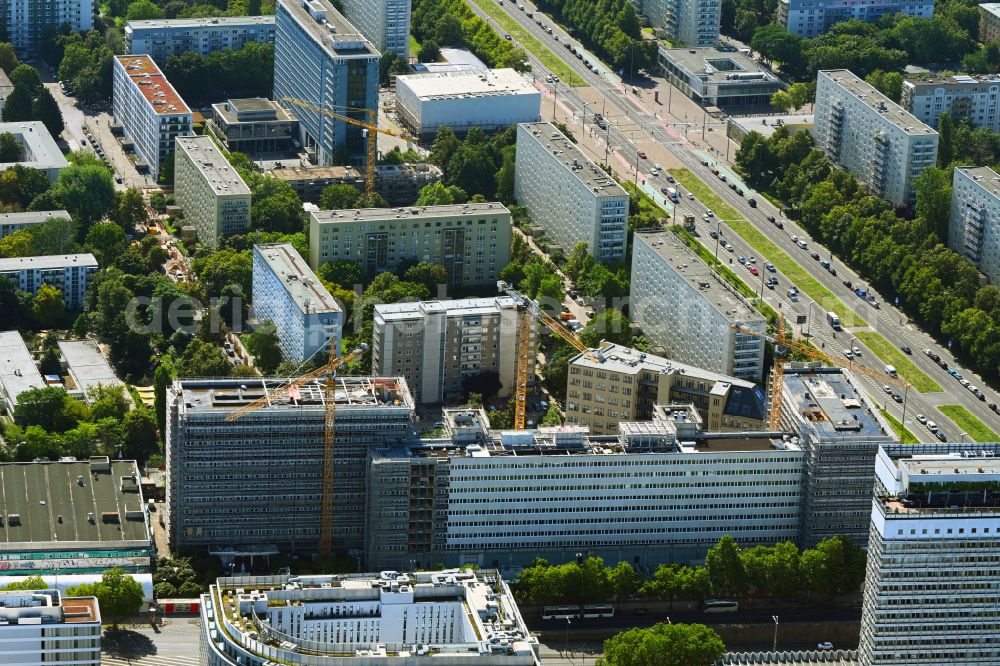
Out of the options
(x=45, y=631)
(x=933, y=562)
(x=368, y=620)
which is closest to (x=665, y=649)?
(x=933, y=562)

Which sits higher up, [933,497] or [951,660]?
[933,497]

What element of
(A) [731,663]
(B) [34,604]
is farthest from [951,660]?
(B) [34,604]

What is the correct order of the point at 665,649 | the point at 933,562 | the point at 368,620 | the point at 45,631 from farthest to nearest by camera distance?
the point at 665,649
the point at 933,562
the point at 368,620
the point at 45,631

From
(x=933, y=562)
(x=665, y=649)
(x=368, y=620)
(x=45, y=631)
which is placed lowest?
(x=665, y=649)

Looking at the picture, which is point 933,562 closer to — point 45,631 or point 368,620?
point 368,620

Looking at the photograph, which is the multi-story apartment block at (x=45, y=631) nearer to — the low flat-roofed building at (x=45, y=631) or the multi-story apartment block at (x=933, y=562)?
the low flat-roofed building at (x=45, y=631)

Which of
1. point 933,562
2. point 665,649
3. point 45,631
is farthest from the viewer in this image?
point 665,649

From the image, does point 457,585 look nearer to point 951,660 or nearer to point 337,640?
point 337,640
